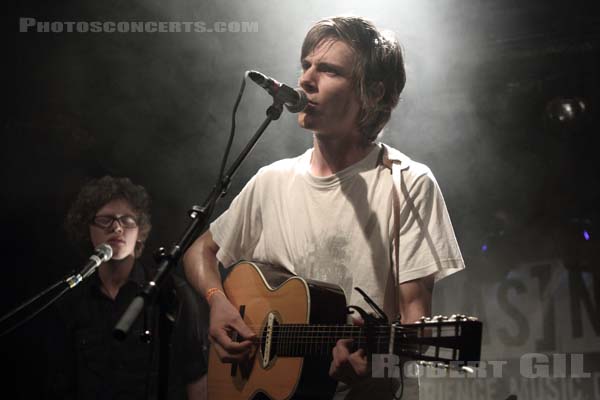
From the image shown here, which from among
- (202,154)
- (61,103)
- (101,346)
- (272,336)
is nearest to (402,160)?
(272,336)

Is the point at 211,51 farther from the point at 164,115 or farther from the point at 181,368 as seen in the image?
the point at 181,368

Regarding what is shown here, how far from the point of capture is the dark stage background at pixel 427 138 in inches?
136

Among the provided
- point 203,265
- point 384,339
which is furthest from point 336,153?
point 384,339

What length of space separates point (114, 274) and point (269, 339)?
4.28 feet

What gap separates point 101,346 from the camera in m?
3.44

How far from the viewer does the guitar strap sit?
279 cm

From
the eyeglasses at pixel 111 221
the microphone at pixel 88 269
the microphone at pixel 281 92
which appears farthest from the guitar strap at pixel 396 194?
the eyeglasses at pixel 111 221

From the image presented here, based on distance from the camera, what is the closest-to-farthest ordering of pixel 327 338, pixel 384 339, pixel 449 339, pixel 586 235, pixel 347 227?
pixel 449 339, pixel 384 339, pixel 327 338, pixel 347 227, pixel 586 235

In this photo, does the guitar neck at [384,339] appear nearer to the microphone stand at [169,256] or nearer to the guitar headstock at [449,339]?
the guitar headstock at [449,339]

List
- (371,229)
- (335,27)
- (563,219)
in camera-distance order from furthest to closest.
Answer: (563,219)
(335,27)
(371,229)

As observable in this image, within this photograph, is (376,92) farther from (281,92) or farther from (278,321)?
(278,321)

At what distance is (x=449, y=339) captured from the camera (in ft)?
6.97

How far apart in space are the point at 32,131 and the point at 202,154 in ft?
3.59

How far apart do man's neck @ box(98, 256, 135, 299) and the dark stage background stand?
0.57 feet
